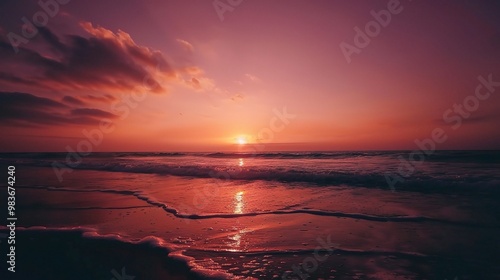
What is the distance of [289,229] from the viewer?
20.3 ft

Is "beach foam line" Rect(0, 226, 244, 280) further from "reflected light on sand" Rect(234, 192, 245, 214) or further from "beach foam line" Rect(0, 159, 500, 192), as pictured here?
"beach foam line" Rect(0, 159, 500, 192)

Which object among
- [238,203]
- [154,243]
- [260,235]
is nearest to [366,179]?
[238,203]

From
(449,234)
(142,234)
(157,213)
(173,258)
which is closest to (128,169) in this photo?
(157,213)

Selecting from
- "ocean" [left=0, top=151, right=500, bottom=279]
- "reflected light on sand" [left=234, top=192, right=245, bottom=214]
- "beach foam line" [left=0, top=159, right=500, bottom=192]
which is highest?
"beach foam line" [left=0, top=159, right=500, bottom=192]

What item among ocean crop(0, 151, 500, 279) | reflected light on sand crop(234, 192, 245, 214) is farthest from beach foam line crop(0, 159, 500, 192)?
reflected light on sand crop(234, 192, 245, 214)

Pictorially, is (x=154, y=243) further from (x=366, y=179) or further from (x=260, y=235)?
(x=366, y=179)

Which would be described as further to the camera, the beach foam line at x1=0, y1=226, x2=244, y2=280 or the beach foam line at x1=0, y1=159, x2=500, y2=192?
the beach foam line at x1=0, y1=159, x2=500, y2=192

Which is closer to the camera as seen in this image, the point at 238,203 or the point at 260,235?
the point at 260,235

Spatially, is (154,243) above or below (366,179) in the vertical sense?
below

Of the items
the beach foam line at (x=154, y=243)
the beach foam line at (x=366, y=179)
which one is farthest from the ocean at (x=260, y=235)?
the beach foam line at (x=366, y=179)

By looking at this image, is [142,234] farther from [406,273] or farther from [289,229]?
[406,273]

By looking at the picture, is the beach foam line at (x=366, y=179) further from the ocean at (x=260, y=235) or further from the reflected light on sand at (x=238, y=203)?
the reflected light on sand at (x=238, y=203)

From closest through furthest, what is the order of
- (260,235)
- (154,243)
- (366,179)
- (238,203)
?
(154,243) → (260,235) → (238,203) → (366,179)

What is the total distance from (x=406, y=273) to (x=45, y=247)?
21.0ft
